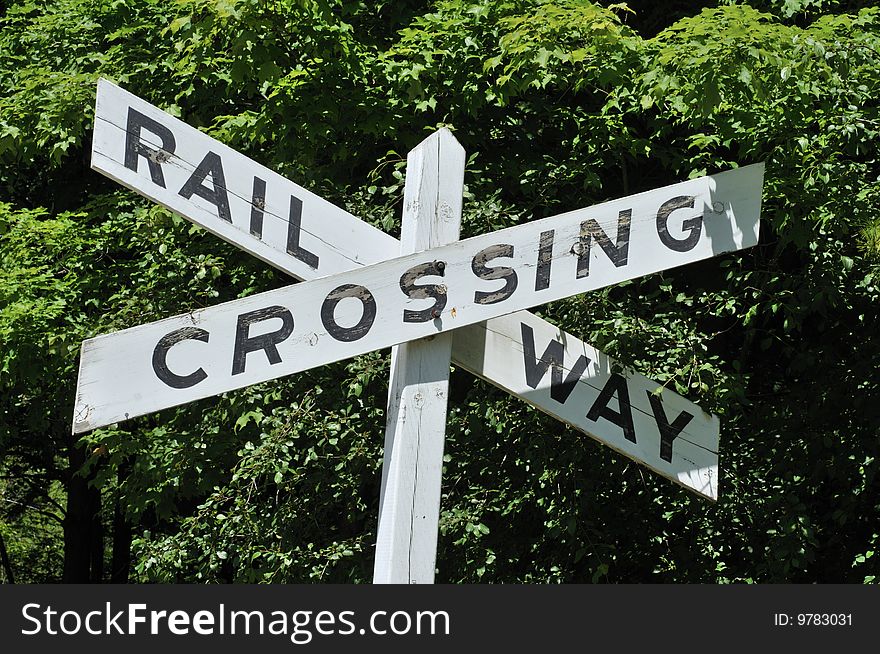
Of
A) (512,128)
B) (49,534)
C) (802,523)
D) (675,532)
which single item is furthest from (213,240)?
A: (49,534)

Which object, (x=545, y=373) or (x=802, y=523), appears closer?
(x=545, y=373)

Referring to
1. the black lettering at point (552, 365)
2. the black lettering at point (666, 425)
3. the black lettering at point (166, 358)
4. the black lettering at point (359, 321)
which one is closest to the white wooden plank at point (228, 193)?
the black lettering at point (359, 321)

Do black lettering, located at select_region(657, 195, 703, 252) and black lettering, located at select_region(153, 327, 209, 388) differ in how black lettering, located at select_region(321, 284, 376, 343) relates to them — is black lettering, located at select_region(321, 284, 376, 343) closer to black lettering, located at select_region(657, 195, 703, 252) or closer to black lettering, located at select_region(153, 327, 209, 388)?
black lettering, located at select_region(153, 327, 209, 388)

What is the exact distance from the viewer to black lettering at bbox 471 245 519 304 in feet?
6.93

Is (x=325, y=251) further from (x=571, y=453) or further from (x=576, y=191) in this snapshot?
(x=576, y=191)

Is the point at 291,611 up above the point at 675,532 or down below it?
below

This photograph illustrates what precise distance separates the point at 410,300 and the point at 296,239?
0.29 metres

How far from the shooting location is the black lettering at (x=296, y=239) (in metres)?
2.15

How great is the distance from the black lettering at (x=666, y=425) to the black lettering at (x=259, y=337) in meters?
0.86

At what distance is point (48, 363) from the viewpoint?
6.53m

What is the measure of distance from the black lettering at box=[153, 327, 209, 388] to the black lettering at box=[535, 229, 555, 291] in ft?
2.24

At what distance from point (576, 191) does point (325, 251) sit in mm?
3890

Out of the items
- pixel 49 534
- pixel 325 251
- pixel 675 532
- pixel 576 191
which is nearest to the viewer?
pixel 325 251

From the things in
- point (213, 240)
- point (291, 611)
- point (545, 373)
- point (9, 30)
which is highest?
point (9, 30)
